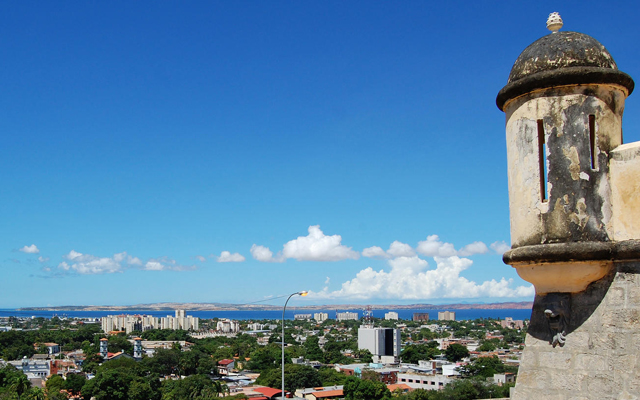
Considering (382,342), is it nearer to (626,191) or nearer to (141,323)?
(626,191)

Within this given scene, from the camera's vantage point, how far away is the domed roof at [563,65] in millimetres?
4547

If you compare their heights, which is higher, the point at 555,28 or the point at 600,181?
the point at 555,28

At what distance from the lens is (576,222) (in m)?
4.46

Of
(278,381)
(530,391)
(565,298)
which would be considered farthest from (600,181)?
(278,381)

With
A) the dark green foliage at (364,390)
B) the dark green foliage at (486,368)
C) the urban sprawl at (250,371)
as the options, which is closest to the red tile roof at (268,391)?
the urban sprawl at (250,371)

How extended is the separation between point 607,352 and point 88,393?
183 feet

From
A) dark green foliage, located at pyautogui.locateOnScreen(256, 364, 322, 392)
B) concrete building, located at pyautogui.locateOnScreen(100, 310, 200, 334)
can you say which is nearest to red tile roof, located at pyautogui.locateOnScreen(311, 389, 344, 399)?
dark green foliage, located at pyautogui.locateOnScreen(256, 364, 322, 392)

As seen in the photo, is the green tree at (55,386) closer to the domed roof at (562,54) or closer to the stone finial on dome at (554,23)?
the domed roof at (562,54)

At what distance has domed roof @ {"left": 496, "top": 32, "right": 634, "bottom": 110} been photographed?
4.55 m

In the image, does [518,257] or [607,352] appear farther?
[518,257]

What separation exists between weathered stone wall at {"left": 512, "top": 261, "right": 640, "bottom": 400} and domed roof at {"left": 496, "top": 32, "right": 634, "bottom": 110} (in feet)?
4.84

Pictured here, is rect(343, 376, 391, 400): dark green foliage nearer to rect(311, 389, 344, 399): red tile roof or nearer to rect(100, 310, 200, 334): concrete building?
rect(311, 389, 344, 399): red tile roof

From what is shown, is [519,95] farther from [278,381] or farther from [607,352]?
[278,381]

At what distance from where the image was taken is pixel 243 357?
9650 cm
